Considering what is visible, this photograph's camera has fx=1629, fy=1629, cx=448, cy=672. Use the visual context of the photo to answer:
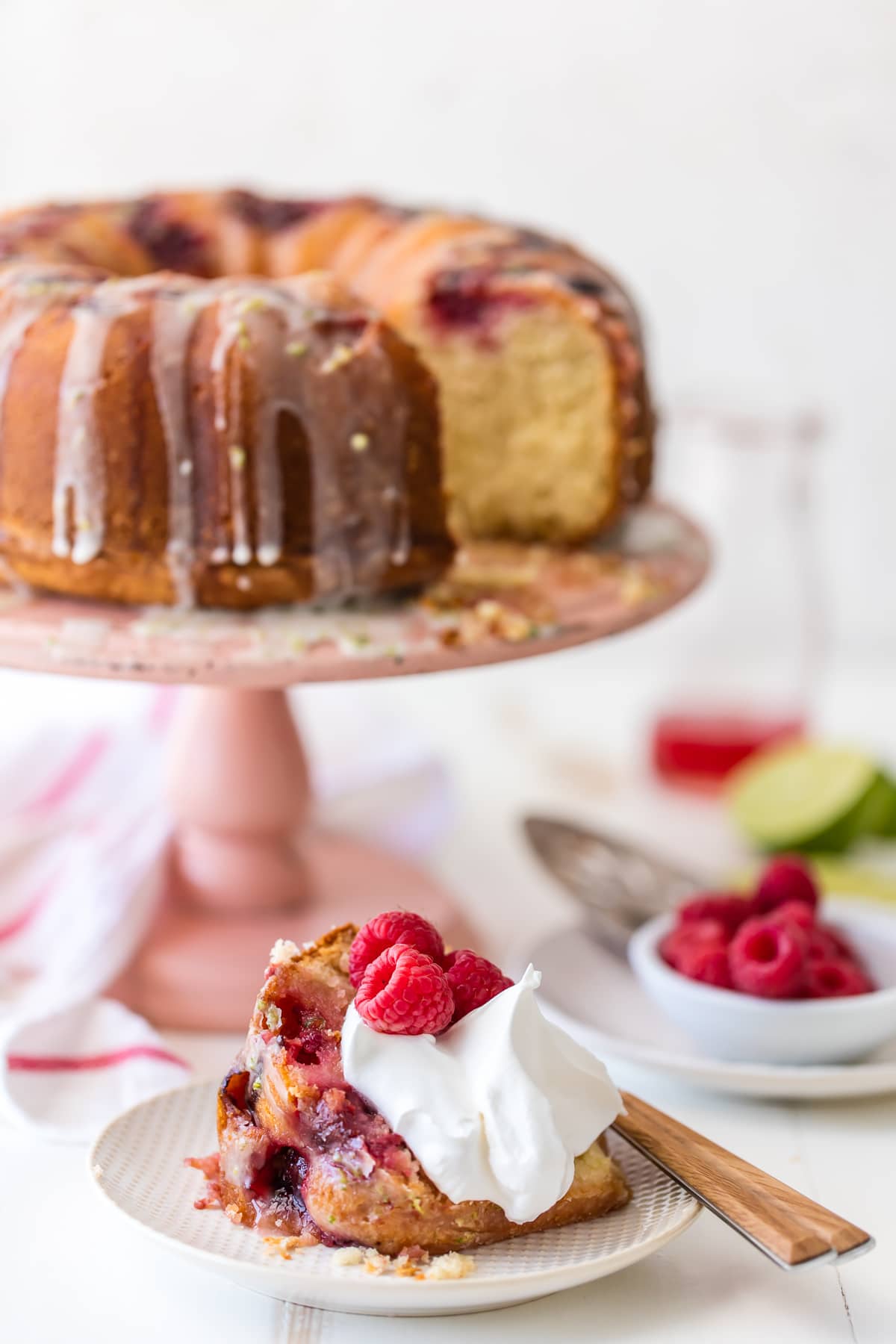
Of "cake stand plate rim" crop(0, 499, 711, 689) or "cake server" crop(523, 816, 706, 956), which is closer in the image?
"cake stand plate rim" crop(0, 499, 711, 689)

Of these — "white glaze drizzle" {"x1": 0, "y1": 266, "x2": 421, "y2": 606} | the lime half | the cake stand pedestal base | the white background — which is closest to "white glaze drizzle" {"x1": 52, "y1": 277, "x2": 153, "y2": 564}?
"white glaze drizzle" {"x1": 0, "y1": 266, "x2": 421, "y2": 606}

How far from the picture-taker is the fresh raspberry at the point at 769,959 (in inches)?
45.9

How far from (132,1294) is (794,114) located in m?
2.03

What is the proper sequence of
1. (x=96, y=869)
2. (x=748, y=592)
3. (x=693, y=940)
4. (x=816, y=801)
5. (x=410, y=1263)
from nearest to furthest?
(x=410, y=1263)
(x=693, y=940)
(x=96, y=869)
(x=816, y=801)
(x=748, y=592)

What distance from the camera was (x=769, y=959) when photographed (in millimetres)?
1198

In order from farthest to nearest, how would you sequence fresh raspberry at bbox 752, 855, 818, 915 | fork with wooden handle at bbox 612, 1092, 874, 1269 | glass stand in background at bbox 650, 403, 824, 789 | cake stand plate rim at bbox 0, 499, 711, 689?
glass stand in background at bbox 650, 403, 824, 789, fresh raspberry at bbox 752, 855, 818, 915, cake stand plate rim at bbox 0, 499, 711, 689, fork with wooden handle at bbox 612, 1092, 874, 1269

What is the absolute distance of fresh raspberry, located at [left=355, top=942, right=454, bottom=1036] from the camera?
875mm

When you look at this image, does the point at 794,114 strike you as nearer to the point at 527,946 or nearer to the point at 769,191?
the point at 769,191

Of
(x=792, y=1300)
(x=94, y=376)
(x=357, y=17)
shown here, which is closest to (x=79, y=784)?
(x=94, y=376)

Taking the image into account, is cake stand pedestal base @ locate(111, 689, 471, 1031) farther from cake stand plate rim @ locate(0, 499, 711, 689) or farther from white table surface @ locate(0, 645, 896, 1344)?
cake stand plate rim @ locate(0, 499, 711, 689)

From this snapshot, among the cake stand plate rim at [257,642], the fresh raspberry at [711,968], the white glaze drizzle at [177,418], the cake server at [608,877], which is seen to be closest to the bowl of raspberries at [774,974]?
the fresh raspberry at [711,968]

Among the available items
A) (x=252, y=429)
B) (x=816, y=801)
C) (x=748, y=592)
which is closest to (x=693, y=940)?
(x=252, y=429)

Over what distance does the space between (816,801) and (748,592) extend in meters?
0.43

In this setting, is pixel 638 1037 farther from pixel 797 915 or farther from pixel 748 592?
pixel 748 592
